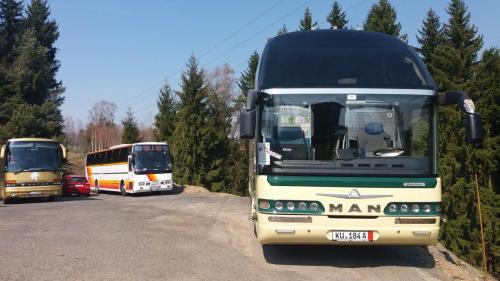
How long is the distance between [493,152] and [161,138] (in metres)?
39.6

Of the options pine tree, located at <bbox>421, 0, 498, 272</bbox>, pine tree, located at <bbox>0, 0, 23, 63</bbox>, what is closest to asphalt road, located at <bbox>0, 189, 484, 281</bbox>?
pine tree, located at <bbox>421, 0, 498, 272</bbox>

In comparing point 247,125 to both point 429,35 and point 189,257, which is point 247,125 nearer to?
point 189,257

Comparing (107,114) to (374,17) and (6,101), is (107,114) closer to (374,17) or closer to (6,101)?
(6,101)

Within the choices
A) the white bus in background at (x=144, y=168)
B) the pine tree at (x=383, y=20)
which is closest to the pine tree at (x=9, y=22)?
the white bus in background at (x=144, y=168)

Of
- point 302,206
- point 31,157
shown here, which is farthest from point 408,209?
point 31,157

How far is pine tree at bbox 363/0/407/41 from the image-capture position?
38719mm

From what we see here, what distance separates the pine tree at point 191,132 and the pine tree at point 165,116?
902cm

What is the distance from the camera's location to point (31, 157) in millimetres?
24562

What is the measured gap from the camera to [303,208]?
8086 mm

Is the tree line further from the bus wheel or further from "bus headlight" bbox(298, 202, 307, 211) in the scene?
"bus headlight" bbox(298, 202, 307, 211)

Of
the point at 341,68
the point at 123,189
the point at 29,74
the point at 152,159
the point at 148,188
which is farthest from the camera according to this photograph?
the point at 29,74

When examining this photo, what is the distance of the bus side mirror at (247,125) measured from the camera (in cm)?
821

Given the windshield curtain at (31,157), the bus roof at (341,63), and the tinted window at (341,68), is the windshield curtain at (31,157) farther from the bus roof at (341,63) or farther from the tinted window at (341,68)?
the tinted window at (341,68)

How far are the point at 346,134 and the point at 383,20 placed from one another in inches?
1296
